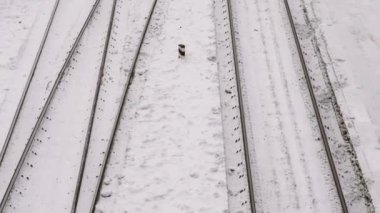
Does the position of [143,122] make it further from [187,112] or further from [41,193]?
[41,193]

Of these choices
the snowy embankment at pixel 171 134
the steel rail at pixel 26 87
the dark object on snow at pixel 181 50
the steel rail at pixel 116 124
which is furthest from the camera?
the dark object on snow at pixel 181 50

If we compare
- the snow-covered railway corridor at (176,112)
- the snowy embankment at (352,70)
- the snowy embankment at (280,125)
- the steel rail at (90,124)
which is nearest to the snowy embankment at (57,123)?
the snow-covered railway corridor at (176,112)

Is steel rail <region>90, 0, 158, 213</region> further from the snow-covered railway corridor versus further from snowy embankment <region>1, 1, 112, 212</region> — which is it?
snowy embankment <region>1, 1, 112, 212</region>

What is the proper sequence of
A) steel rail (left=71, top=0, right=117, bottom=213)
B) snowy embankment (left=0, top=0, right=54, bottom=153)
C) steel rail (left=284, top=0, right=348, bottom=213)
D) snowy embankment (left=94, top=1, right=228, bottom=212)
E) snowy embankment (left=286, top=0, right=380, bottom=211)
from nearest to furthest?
steel rail (left=284, top=0, right=348, bottom=213) < steel rail (left=71, top=0, right=117, bottom=213) < snowy embankment (left=94, top=1, right=228, bottom=212) < snowy embankment (left=286, top=0, right=380, bottom=211) < snowy embankment (left=0, top=0, right=54, bottom=153)

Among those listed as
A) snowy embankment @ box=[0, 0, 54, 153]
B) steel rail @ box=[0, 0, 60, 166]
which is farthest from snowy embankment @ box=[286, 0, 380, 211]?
snowy embankment @ box=[0, 0, 54, 153]

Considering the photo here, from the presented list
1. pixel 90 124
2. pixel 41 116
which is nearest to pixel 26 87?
pixel 41 116

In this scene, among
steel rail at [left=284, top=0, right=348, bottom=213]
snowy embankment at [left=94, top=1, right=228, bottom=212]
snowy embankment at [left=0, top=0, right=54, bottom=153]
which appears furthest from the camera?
snowy embankment at [left=0, top=0, right=54, bottom=153]

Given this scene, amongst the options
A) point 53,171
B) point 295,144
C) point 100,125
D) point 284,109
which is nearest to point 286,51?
point 284,109

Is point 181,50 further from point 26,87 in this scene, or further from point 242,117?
point 26,87

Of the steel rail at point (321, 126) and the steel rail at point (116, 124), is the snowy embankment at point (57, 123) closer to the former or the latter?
the steel rail at point (116, 124)
